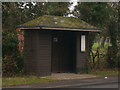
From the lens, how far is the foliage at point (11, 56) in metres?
14.4

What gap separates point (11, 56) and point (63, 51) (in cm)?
288

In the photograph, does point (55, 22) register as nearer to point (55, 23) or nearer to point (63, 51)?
point (55, 23)

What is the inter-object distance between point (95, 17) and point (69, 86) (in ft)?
24.2

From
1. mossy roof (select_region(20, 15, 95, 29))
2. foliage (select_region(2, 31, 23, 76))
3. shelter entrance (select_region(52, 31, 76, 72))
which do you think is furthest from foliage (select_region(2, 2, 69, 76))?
shelter entrance (select_region(52, 31, 76, 72))

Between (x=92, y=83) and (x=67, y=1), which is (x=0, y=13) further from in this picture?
(x=92, y=83)

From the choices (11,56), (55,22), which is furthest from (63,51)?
(11,56)

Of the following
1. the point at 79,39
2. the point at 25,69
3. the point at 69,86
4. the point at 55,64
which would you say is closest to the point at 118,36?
the point at 79,39

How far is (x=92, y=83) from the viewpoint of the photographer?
12086 millimetres

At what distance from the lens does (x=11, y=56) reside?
1477 centimetres

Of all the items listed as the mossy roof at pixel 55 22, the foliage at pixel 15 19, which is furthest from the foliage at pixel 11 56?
the mossy roof at pixel 55 22

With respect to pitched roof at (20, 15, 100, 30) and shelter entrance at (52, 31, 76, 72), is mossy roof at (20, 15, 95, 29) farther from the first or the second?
shelter entrance at (52, 31, 76, 72)

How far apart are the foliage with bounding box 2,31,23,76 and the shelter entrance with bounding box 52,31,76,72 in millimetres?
1886

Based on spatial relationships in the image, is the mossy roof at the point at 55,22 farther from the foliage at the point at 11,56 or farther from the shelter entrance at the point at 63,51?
the foliage at the point at 11,56

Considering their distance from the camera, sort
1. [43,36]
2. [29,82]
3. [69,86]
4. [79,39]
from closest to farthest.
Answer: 1. [69,86]
2. [29,82]
3. [43,36]
4. [79,39]
